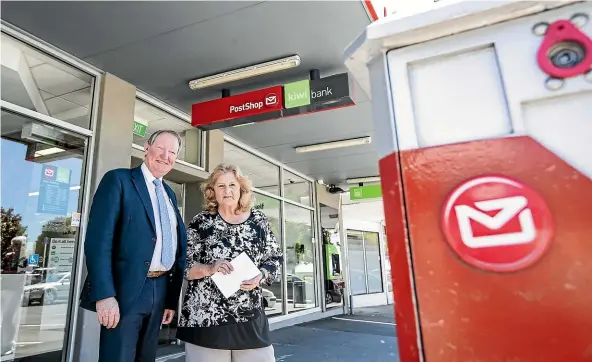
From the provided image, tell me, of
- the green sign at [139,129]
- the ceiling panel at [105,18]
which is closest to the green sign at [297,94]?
the ceiling panel at [105,18]

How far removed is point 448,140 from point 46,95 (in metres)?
4.20

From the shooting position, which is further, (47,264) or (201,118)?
(201,118)

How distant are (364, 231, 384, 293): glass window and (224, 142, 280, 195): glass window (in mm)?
6566

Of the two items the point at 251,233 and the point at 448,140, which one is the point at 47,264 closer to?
the point at 251,233

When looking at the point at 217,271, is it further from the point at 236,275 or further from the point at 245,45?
the point at 245,45

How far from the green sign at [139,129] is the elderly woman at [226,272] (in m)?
3.15

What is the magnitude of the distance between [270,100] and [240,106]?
0.38 meters

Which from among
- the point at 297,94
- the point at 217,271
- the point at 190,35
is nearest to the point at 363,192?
the point at 297,94

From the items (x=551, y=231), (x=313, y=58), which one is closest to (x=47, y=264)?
(x=313, y=58)

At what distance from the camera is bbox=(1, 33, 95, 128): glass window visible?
3.47 metres

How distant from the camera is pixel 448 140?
0.76 metres

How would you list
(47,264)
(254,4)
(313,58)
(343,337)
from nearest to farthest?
1. (254,4)
2. (47,264)
3. (313,58)
4. (343,337)

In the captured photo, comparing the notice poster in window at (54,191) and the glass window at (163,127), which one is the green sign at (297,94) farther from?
the notice poster in window at (54,191)

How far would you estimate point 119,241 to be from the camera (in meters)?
1.60
